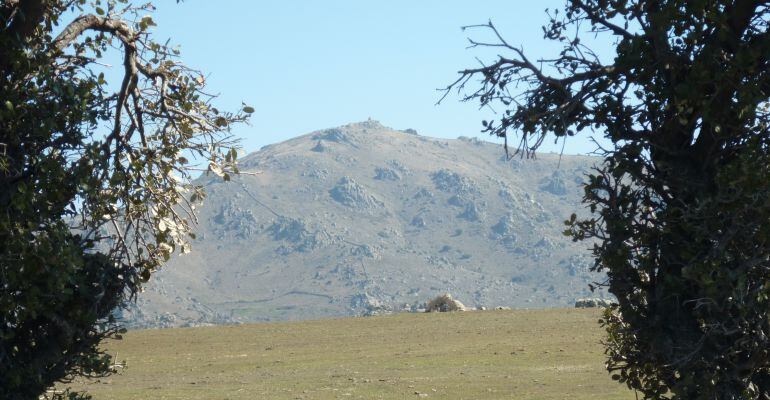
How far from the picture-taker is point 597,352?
3509cm

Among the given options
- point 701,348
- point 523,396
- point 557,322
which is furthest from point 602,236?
point 557,322

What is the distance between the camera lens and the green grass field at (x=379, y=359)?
26.2 metres

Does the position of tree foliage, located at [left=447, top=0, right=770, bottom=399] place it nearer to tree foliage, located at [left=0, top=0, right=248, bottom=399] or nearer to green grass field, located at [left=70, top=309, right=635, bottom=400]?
tree foliage, located at [left=0, top=0, right=248, bottom=399]

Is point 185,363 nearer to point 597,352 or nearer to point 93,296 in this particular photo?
point 597,352

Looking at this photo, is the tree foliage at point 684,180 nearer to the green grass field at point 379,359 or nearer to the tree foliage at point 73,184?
the tree foliage at point 73,184

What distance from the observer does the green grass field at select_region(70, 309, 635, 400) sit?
2616 cm

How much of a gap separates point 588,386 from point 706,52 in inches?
621

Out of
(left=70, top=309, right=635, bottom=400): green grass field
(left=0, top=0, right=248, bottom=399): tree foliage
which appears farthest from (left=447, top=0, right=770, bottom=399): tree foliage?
(left=70, top=309, right=635, bottom=400): green grass field

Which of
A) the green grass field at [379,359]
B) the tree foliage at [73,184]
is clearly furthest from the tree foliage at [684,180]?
the green grass field at [379,359]

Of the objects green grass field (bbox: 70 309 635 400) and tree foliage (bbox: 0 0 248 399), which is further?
green grass field (bbox: 70 309 635 400)

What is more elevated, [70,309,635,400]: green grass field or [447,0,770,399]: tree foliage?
[447,0,770,399]: tree foliage

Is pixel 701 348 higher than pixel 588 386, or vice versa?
pixel 701 348

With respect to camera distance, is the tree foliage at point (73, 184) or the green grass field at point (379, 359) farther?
the green grass field at point (379, 359)

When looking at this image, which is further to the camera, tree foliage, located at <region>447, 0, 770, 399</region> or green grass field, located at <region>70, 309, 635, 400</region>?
green grass field, located at <region>70, 309, 635, 400</region>
